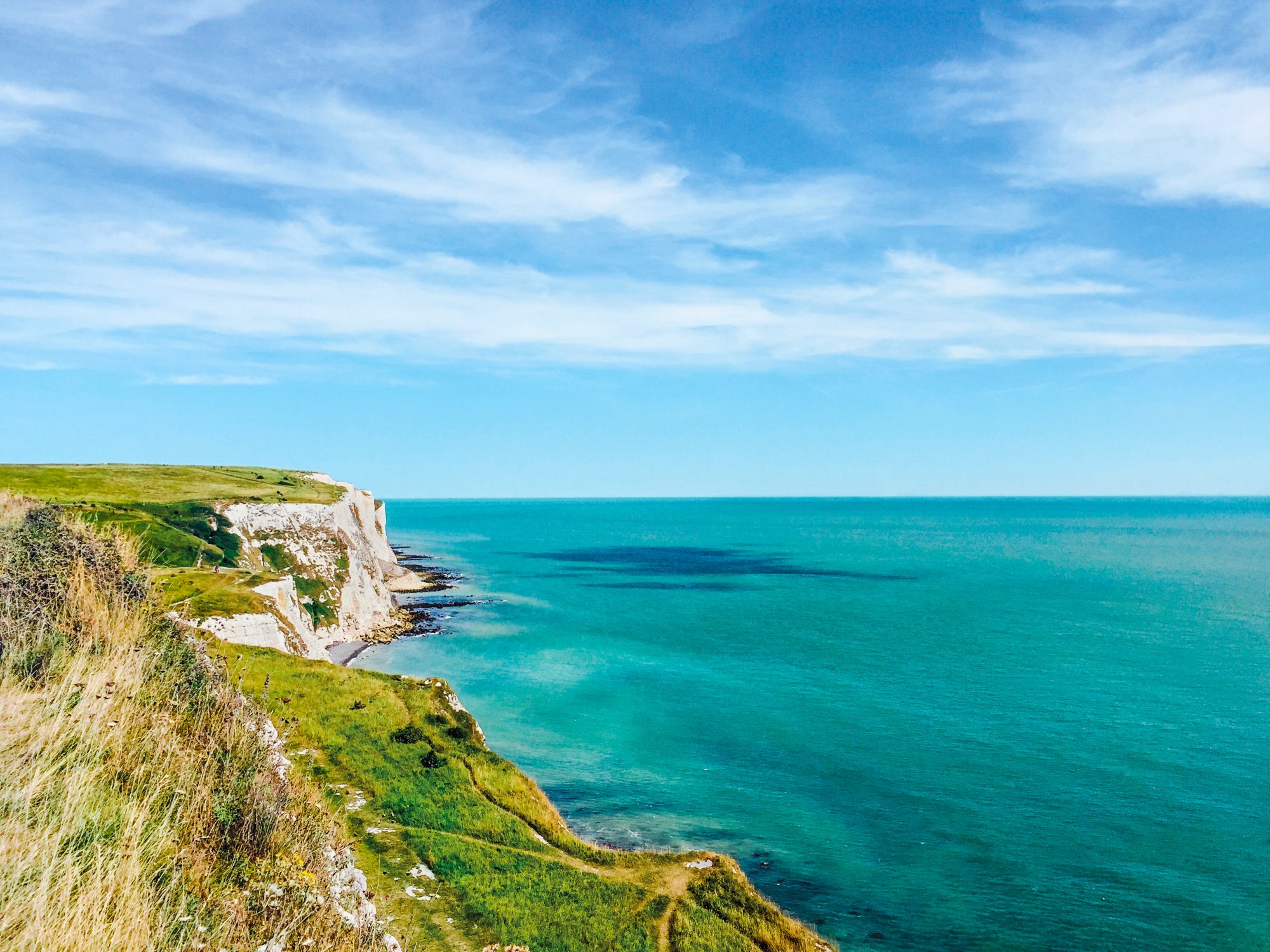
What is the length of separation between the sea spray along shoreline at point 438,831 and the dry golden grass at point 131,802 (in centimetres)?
25

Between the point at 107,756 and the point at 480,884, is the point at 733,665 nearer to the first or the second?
the point at 480,884

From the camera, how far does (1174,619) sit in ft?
271

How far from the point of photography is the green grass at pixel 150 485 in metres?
74.8

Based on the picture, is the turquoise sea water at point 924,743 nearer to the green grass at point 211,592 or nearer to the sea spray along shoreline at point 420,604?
the sea spray along shoreline at point 420,604

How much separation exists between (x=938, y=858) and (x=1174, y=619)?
69907 mm

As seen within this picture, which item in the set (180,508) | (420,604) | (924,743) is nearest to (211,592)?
(180,508)

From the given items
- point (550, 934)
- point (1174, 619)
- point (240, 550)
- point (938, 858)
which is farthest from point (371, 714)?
point (1174, 619)

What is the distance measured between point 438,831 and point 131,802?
57.9 feet

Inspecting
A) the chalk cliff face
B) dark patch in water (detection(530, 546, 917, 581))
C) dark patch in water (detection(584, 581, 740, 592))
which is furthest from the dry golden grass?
dark patch in water (detection(530, 546, 917, 581))

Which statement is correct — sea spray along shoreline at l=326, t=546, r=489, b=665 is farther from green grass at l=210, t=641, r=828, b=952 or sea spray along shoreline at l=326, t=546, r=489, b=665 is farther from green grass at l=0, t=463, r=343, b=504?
green grass at l=210, t=641, r=828, b=952

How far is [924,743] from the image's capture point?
45.8m

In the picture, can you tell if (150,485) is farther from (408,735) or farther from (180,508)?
(408,735)

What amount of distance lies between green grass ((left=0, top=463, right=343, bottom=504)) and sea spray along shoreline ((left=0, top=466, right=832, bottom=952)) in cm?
3227

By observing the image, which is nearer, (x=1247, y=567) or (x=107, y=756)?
(x=107, y=756)
